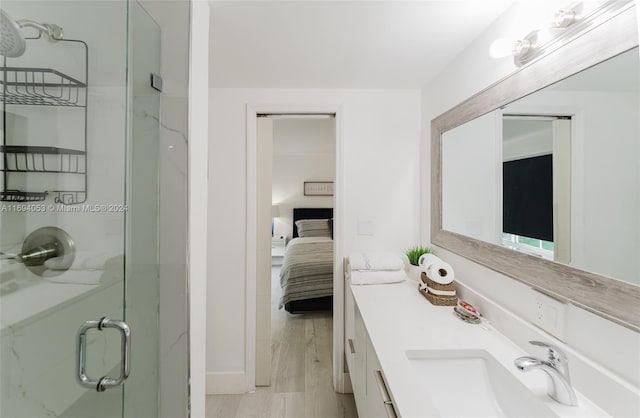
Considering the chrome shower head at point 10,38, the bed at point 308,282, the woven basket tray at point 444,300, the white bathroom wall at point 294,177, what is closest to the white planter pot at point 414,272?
the woven basket tray at point 444,300

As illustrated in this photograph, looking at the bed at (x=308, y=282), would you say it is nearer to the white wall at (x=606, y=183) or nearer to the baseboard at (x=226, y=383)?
the baseboard at (x=226, y=383)

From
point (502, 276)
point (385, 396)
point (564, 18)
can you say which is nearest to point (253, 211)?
point (385, 396)

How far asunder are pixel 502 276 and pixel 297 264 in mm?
2347

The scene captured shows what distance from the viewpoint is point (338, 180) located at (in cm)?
195

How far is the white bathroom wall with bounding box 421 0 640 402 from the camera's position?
708 millimetres

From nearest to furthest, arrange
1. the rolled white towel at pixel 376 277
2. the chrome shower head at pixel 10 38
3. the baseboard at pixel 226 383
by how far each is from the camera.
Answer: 1. the chrome shower head at pixel 10 38
2. the rolled white towel at pixel 376 277
3. the baseboard at pixel 226 383

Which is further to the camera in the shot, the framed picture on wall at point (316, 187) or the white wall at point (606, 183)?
the framed picture on wall at point (316, 187)

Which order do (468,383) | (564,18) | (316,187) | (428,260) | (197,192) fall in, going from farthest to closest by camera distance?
(316,187) → (428,260) → (197,192) → (468,383) → (564,18)

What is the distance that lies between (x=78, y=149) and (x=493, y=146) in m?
1.66

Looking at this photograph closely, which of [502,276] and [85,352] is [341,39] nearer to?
[502,276]

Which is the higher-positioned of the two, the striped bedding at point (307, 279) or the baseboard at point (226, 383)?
the striped bedding at point (307, 279)

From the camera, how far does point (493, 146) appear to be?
48.4 inches

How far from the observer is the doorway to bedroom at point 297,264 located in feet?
6.64

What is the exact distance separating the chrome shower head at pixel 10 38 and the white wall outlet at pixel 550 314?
1.78 metres
